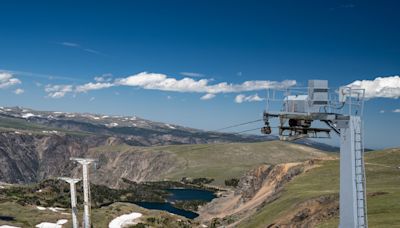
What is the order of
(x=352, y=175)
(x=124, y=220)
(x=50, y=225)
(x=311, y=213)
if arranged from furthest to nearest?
(x=124, y=220) → (x=50, y=225) → (x=311, y=213) → (x=352, y=175)

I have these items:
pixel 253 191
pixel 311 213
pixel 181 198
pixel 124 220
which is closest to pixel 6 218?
pixel 124 220

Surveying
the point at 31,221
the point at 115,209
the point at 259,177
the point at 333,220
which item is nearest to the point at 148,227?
the point at 115,209

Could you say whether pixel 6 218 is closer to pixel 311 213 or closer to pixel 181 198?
pixel 311 213

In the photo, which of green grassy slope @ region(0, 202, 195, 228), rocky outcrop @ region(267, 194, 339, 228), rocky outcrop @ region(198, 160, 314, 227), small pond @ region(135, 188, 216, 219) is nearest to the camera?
rocky outcrop @ region(267, 194, 339, 228)

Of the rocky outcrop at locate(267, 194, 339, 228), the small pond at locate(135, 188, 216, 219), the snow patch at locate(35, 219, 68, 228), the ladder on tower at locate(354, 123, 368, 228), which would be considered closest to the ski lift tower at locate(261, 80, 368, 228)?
the ladder on tower at locate(354, 123, 368, 228)

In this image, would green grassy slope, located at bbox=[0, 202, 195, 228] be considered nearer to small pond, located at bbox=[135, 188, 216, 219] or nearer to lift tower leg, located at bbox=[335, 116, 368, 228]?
small pond, located at bbox=[135, 188, 216, 219]

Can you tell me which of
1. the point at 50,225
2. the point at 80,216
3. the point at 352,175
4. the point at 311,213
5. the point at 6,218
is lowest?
the point at 80,216

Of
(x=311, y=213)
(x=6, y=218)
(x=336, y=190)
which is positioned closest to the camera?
(x=311, y=213)

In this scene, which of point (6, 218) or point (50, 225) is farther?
point (6, 218)
